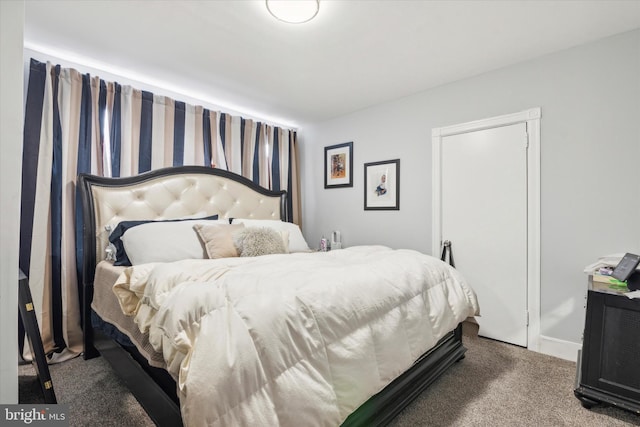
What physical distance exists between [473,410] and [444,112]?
2.55m

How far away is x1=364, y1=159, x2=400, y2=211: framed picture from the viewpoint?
11.2 ft

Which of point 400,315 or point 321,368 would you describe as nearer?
point 321,368

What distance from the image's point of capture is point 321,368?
1.15m

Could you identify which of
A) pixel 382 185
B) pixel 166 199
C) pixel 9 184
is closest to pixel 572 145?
pixel 382 185

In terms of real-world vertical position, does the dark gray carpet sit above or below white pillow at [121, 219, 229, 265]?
below

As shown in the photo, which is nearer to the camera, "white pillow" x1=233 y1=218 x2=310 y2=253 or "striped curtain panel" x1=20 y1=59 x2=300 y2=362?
"striped curtain panel" x1=20 y1=59 x2=300 y2=362

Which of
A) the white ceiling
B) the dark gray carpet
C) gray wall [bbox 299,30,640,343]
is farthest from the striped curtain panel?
gray wall [bbox 299,30,640,343]

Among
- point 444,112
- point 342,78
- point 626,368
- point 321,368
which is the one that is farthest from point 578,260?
point 342,78

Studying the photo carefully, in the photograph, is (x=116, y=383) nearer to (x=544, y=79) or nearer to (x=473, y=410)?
(x=473, y=410)

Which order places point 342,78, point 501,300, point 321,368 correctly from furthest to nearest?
point 342,78 → point 501,300 → point 321,368

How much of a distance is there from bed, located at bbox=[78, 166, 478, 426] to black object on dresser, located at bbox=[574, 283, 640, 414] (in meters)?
0.63

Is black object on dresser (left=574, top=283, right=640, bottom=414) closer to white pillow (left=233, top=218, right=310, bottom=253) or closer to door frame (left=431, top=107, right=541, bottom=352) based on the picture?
door frame (left=431, top=107, right=541, bottom=352)

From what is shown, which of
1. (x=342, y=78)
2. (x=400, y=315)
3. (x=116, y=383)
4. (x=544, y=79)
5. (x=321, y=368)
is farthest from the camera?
(x=342, y=78)

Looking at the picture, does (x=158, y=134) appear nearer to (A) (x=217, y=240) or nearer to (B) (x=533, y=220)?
(A) (x=217, y=240)
